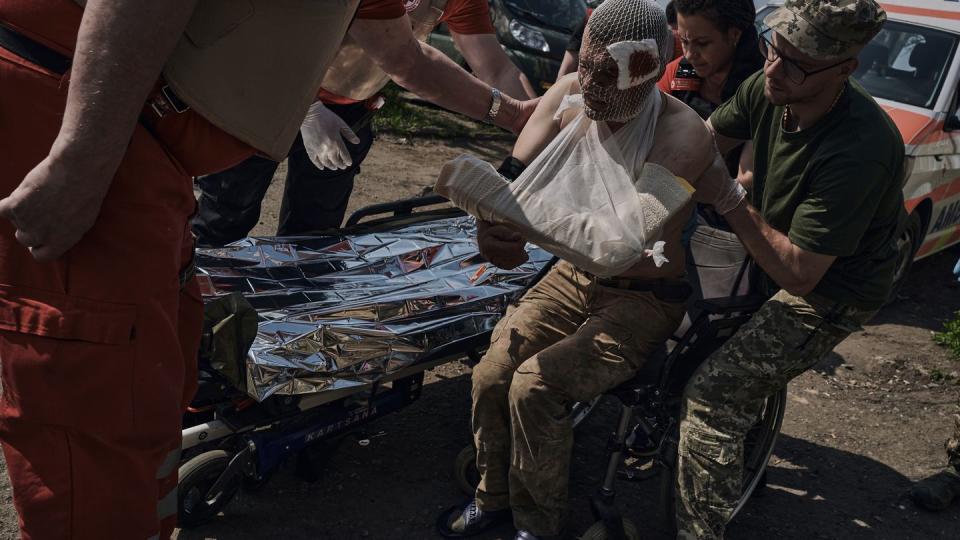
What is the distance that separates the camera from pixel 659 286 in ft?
10.5

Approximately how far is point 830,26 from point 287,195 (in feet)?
7.67

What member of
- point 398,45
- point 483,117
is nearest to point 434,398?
point 483,117

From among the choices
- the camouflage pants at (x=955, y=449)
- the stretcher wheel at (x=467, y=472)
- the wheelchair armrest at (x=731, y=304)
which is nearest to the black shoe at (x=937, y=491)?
the camouflage pants at (x=955, y=449)

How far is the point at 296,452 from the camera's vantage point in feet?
10.2

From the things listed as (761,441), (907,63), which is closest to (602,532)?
(761,441)

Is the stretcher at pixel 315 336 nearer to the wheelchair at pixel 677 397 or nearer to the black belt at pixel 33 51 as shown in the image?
the wheelchair at pixel 677 397

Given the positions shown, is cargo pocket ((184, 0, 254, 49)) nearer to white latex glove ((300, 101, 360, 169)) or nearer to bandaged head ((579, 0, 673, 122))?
bandaged head ((579, 0, 673, 122))

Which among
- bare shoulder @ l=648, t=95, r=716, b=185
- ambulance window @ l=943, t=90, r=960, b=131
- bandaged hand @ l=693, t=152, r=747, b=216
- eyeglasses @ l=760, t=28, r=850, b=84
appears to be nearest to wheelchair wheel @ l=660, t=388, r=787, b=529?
bandaged hand @ l=693, t=152, r=747, b=216

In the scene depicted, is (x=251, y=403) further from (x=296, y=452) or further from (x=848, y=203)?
(x=848, y=203)

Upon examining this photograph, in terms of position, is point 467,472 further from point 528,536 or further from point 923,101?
point 923,101

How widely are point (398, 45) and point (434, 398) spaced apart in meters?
1.94

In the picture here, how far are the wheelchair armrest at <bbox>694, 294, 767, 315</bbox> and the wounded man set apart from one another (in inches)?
4.2

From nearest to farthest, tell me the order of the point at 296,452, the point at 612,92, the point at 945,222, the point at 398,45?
the point at 398,45
the point at 612,92
the point at 296,452
the point at 945,222

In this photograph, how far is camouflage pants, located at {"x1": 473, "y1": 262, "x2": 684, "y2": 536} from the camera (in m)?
Answer: 3.00
